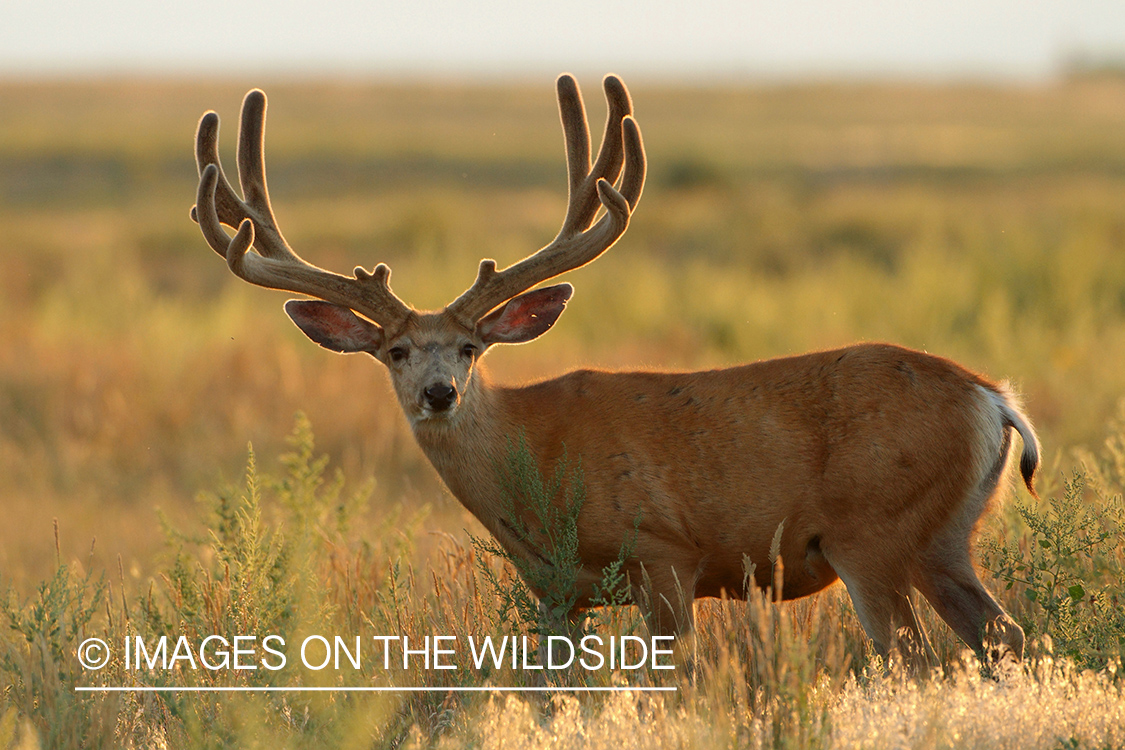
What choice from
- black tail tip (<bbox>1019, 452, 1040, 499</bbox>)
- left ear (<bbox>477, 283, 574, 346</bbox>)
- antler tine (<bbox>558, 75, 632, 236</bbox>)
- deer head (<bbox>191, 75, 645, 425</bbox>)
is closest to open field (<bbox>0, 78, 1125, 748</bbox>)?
black tail tip (<bbox>1019, 452, 1040, 499</bbox>)

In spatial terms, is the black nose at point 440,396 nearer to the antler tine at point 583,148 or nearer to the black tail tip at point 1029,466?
the antler tine at point 583,148

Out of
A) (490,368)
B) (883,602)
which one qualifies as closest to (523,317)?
(883,602)

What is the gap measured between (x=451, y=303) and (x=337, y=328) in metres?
0.51

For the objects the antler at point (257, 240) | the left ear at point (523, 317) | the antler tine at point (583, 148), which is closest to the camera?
the antler at point (257, 240)

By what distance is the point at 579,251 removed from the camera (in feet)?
18.2

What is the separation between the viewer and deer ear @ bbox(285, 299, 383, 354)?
215 inches

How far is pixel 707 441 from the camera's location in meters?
5.12

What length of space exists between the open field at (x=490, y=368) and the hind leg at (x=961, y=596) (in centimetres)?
28

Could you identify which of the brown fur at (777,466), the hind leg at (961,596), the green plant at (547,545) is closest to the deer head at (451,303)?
the brown fur at (777,466)

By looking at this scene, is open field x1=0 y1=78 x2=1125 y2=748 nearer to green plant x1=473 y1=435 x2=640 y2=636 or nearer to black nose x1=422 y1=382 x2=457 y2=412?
green plant x1=473 y1=435 x2=640 y2=636

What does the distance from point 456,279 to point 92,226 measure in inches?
551

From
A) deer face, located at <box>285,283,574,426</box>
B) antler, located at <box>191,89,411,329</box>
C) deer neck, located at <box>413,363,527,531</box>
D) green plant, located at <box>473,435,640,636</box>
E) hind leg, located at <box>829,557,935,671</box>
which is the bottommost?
hind leg, located at <box>829,557,935,671</box>

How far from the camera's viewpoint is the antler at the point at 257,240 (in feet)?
17.6

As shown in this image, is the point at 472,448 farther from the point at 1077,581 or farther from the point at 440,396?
the point at 1077,581
